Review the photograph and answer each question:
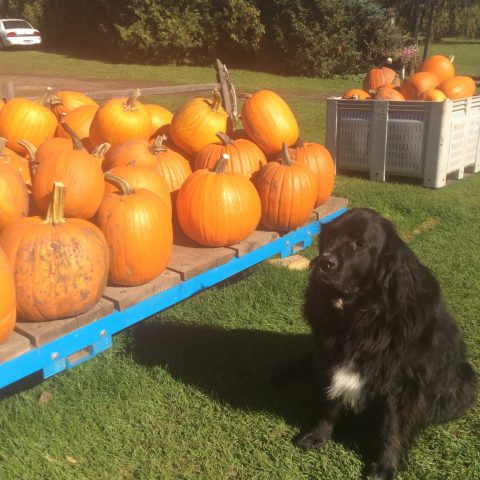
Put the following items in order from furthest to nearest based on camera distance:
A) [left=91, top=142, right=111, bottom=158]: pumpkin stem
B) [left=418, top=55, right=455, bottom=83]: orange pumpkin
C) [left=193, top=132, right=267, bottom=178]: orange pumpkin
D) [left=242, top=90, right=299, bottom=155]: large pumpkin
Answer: [left=418, top=55, right=455, bottom=83]: orange pumpkin → [left=242, top=90, right=299, bottom=155]: large pumpkin → [left=193, top=132, right=267, bottom=178]: orange pumpkin → [left=91, top=142, right=111, bottom=158]: pumpkin stem

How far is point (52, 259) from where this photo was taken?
255cm

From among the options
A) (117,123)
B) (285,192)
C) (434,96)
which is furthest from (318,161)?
(434,96)

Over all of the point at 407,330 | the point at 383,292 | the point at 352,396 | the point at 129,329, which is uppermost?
the point at 383,292

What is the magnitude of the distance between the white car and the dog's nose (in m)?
34.5

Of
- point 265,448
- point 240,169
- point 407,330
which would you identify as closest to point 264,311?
point 240,169

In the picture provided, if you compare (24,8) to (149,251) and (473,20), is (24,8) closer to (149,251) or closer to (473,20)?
(473,20)

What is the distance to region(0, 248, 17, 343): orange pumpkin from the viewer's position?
92.3 inches

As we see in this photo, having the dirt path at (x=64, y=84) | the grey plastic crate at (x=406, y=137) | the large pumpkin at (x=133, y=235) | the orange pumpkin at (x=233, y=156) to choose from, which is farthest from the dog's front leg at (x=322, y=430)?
the dirt path at (x=64, y=84)

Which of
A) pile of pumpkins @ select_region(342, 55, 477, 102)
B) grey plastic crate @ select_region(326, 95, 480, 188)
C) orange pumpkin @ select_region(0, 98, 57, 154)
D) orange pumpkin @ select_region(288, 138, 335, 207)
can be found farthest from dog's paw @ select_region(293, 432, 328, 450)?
pile of pumpkins @ select_region(342, 55, 477, 102)

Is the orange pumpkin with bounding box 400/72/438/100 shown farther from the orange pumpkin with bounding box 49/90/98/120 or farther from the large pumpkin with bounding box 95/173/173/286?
the large pumpkin with bounding box 95/173/173/286

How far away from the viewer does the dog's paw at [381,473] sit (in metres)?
2.46

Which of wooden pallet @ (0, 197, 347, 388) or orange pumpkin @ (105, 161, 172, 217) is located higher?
orange pumpkin @ (105, 161, 172, 217)

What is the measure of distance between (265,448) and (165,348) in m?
1.11

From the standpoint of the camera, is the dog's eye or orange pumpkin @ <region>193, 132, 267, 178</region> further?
orange pumpkin @ <region>193, 132, 267, 178</region>
